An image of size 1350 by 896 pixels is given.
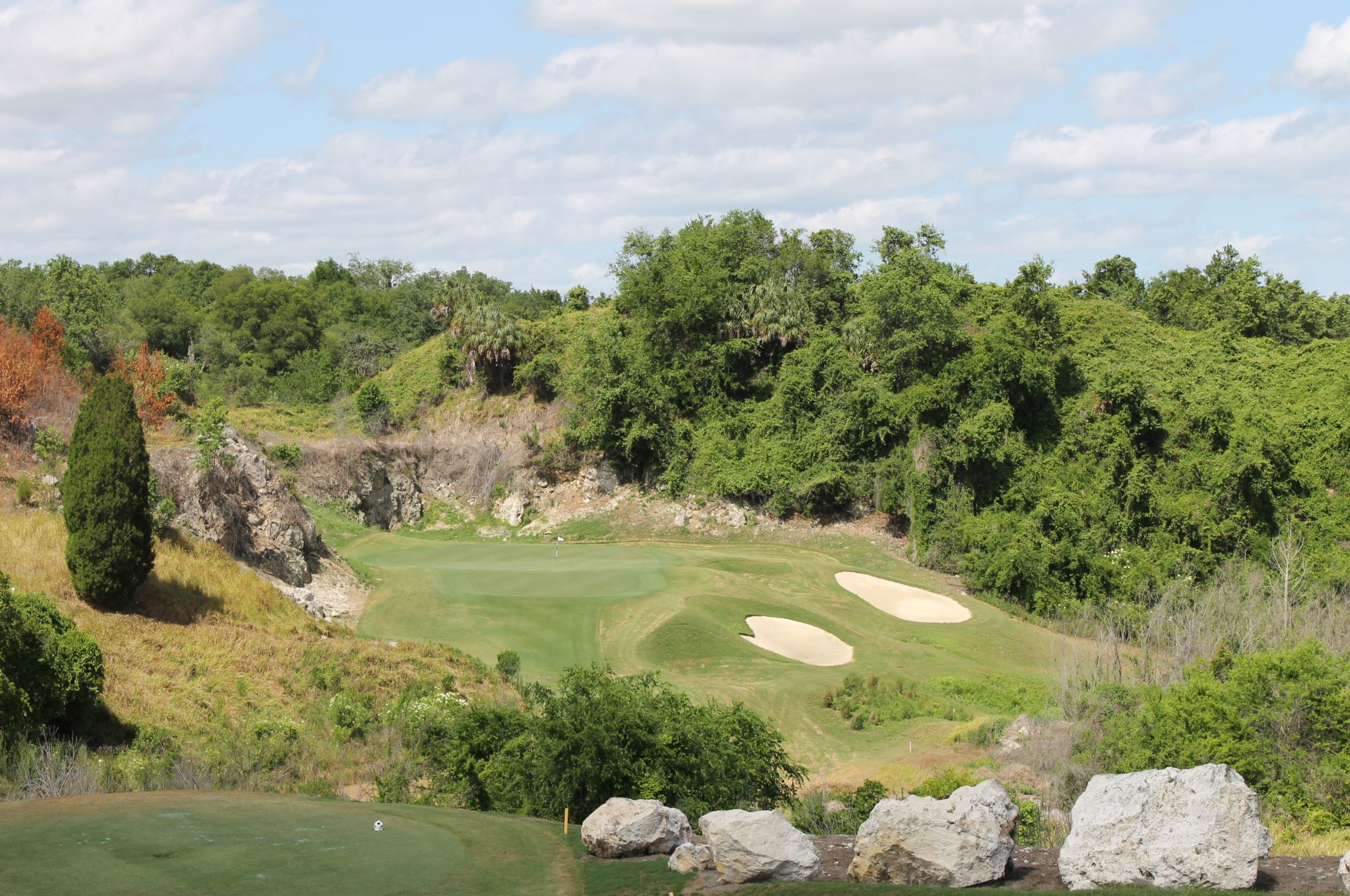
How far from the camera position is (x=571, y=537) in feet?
165

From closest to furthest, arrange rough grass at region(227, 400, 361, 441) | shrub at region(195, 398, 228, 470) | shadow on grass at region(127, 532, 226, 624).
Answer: shadow on grass at region(127, 532, 226, 624) < shrub at region(195, 398, 228, 470) < rough grass at region(227, 400, 361, 441)

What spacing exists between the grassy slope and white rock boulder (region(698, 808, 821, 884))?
10633mm

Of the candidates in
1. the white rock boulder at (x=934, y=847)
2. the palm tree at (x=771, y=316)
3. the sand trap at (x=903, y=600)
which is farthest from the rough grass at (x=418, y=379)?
the white rock boulder at (x=934, y=847)

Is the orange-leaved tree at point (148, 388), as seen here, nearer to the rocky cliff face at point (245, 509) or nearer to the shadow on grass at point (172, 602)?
the rocky cliff face at point (245, 509)

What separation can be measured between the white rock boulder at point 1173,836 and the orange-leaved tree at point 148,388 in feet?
99.5

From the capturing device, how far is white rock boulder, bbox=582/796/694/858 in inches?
407

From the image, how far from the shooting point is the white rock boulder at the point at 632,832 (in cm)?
1034

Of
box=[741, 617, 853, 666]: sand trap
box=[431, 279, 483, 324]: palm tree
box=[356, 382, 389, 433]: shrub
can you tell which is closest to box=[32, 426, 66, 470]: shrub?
box=[741, 617, 853, 666]: sand trap

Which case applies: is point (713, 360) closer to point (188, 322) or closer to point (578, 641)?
point (578, 641)

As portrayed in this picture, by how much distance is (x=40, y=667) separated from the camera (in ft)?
57.9

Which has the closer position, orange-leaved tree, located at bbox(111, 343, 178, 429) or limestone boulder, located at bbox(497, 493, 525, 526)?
orange-leaved tree, located at bbox(111, 343, 178, 429)

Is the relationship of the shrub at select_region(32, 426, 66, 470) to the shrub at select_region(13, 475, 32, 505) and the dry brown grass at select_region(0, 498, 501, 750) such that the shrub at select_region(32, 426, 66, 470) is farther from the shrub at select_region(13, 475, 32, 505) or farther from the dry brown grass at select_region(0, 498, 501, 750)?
the dry brown grass at select_region(0, 498, 501, 750)

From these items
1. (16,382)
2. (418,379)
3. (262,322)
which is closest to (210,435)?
(16,382)

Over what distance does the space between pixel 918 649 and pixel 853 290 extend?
29664mm
